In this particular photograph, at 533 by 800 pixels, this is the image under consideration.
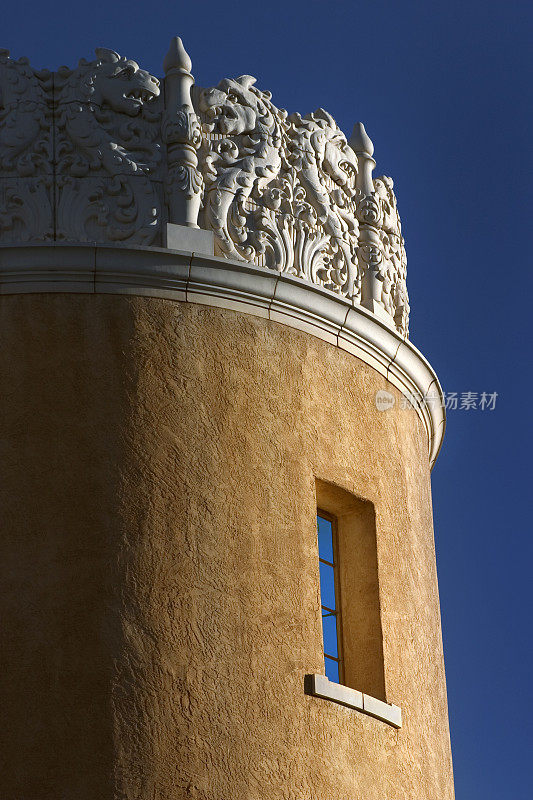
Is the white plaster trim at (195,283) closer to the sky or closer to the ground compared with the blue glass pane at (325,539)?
closer to the sky

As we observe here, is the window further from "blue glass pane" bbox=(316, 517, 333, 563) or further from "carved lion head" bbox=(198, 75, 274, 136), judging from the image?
"carved lion head" bbox=(198, 75, 274, 136)

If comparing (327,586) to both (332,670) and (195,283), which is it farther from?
(195,283)

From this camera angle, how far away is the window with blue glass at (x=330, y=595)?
11.1m

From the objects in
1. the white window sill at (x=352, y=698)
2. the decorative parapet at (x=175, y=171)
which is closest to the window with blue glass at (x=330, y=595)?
the white window sill at (x=352, y=698)

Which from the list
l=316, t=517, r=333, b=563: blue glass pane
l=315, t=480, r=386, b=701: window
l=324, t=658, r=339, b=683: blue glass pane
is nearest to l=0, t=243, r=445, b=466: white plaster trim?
l=315, t=480, r=386, b=701: window

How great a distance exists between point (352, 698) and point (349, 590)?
3.43ft

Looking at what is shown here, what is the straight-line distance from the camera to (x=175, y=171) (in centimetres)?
1148

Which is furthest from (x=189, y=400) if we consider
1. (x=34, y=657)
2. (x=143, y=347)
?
(x=34, y=657)

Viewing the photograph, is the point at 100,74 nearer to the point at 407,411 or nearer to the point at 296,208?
the point at 296,208

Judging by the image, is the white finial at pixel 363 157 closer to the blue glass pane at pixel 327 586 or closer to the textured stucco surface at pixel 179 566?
the textured stucco surface at pixel 179 566

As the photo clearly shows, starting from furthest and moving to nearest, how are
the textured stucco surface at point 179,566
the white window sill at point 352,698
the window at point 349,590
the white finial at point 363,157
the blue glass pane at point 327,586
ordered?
the white finial at point 363,157
the blue glass pane at point 327,586
the window at point 349,590
the white window sill at point 352,698
the textured stucco surface at point 179,566

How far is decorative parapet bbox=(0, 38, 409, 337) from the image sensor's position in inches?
443

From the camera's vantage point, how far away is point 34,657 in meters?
9.78

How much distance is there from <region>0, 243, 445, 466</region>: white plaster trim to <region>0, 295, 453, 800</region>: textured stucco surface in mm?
112
